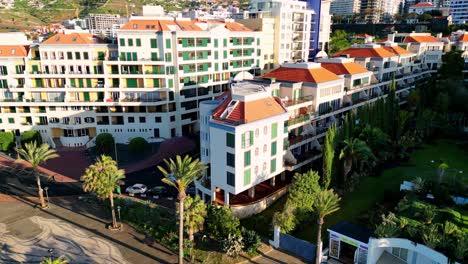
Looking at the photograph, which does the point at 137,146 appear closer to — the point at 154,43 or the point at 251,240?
the point at 154,43

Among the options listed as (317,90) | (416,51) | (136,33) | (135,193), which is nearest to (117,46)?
(136,33)

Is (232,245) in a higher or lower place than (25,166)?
higher

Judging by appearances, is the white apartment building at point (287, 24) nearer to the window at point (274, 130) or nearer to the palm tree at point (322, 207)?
the window at point (274, 130)

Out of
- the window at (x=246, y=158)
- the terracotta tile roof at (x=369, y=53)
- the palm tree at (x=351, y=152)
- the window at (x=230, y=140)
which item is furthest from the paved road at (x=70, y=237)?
the terracotta tile roof at (x=369, y=53)

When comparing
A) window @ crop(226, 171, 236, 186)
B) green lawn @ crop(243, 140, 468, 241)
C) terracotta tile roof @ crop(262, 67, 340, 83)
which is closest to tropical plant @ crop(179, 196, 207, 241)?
window @ crop(226, 171, 236, 186)

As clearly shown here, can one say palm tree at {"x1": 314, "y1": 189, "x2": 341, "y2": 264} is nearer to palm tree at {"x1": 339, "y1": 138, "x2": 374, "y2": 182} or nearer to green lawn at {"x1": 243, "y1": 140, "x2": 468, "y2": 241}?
green lawn at {"x1": 243, "y1": 140, "x2": 468, "y2": 241}

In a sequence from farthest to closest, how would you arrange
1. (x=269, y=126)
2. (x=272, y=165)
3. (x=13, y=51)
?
1. (x=13, y=51)
2. (x=272, y=165)
3. (x=269, y=126)

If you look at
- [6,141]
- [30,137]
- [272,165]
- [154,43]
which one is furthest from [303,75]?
[6,141]
